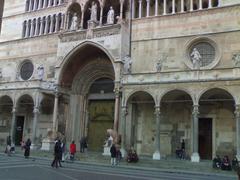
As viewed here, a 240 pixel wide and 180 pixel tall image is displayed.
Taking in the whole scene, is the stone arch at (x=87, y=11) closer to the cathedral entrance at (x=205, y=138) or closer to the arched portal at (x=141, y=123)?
the arched portal at (x=141, y=123)

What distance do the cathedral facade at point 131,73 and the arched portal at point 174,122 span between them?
7 centimetres

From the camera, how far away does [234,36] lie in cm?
2194

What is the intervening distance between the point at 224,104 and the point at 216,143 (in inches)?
110

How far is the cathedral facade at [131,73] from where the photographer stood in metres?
21.5

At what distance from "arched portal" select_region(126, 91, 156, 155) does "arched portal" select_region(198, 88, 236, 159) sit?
3.76m

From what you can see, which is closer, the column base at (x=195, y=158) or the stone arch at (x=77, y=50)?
the column base at (x=195, y=158)

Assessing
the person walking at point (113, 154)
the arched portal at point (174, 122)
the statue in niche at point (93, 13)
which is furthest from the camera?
the statue in niche at point (93, 13)

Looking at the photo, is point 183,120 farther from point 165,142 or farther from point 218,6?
point 218,6

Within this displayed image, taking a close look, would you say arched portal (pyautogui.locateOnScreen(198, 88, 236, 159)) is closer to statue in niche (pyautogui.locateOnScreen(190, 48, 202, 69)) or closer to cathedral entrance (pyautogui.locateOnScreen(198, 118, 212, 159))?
cathedral entrance (pyautogui.locateOnScreen(198, 118, 212, 159))

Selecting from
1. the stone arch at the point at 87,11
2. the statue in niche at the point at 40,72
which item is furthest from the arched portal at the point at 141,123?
the stone arch at the point at 87,11

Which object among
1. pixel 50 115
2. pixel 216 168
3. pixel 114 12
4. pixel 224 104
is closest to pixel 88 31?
pixel 114 12

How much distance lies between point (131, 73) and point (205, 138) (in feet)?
23.6

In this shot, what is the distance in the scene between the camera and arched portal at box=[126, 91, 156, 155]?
2405 centimetres

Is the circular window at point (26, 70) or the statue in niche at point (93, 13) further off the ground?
the statue in niche at point (93, 13)
